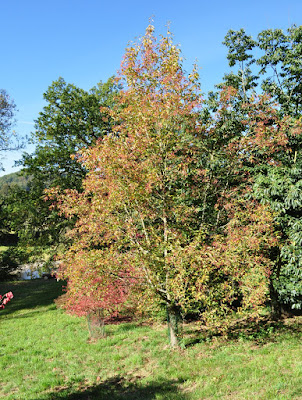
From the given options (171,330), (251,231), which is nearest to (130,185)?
(251,231)

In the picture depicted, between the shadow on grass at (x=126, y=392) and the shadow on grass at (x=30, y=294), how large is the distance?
34.7ft

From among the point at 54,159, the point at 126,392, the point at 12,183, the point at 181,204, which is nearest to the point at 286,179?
the point at 181,204

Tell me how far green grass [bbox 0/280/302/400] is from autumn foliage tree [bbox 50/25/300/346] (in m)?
1.18

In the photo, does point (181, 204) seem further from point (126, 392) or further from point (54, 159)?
point (54, 159)

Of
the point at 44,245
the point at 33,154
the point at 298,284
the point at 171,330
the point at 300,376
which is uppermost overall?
the point at 33,154

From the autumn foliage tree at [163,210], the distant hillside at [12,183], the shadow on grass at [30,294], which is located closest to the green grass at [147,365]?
the autumn foliage tree at [163,210]

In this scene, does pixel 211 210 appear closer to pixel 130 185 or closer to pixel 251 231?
pixel 251 231

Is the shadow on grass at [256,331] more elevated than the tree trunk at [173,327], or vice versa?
the tree trunk at [173,327]

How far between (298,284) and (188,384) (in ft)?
17.0

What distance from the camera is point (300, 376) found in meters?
6.84

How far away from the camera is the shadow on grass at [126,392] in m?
6.79

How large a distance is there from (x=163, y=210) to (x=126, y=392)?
196 inches

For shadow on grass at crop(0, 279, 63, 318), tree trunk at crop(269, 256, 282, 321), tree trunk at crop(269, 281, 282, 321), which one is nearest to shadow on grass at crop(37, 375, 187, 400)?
tree trunk at crop(269, 256, 282, 321)

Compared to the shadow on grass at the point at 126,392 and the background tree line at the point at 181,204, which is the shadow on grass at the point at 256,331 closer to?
the background tree line at the point at 181,204
